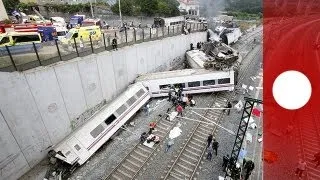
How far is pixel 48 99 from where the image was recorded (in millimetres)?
16688

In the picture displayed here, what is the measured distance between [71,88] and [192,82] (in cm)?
1156

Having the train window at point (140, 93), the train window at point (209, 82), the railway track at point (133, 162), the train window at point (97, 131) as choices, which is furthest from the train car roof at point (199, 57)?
the train window at point (97, 131)

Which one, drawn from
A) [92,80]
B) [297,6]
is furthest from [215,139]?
[297,6]

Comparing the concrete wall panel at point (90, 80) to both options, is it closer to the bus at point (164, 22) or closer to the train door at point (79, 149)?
the train door at point (79, 149)

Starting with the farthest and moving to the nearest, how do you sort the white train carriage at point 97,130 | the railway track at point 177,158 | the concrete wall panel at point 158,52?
1. the concrete wall panel at point 158,52
2. the white train carriage at point 97,130
3. the railway track at point 177,158

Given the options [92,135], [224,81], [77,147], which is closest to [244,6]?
[224,81]

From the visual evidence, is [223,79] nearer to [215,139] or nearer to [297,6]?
[215,139]

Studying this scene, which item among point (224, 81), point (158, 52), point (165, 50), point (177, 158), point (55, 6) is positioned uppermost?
point (55, 6)

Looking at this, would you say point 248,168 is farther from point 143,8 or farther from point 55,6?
point 55,6

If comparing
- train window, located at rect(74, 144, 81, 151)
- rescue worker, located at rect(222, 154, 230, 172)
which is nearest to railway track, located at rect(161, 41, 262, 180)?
rescue worker, located at rect(222, 154, 230, 172)

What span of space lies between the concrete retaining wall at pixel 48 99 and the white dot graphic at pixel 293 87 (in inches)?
552

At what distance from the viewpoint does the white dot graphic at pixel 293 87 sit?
5273 mm

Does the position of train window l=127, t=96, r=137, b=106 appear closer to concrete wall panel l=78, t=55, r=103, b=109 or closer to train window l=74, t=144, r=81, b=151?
concrete wall panel l=78, t=55, r=103, b=109

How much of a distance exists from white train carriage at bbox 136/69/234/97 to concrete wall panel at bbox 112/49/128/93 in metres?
1.50
